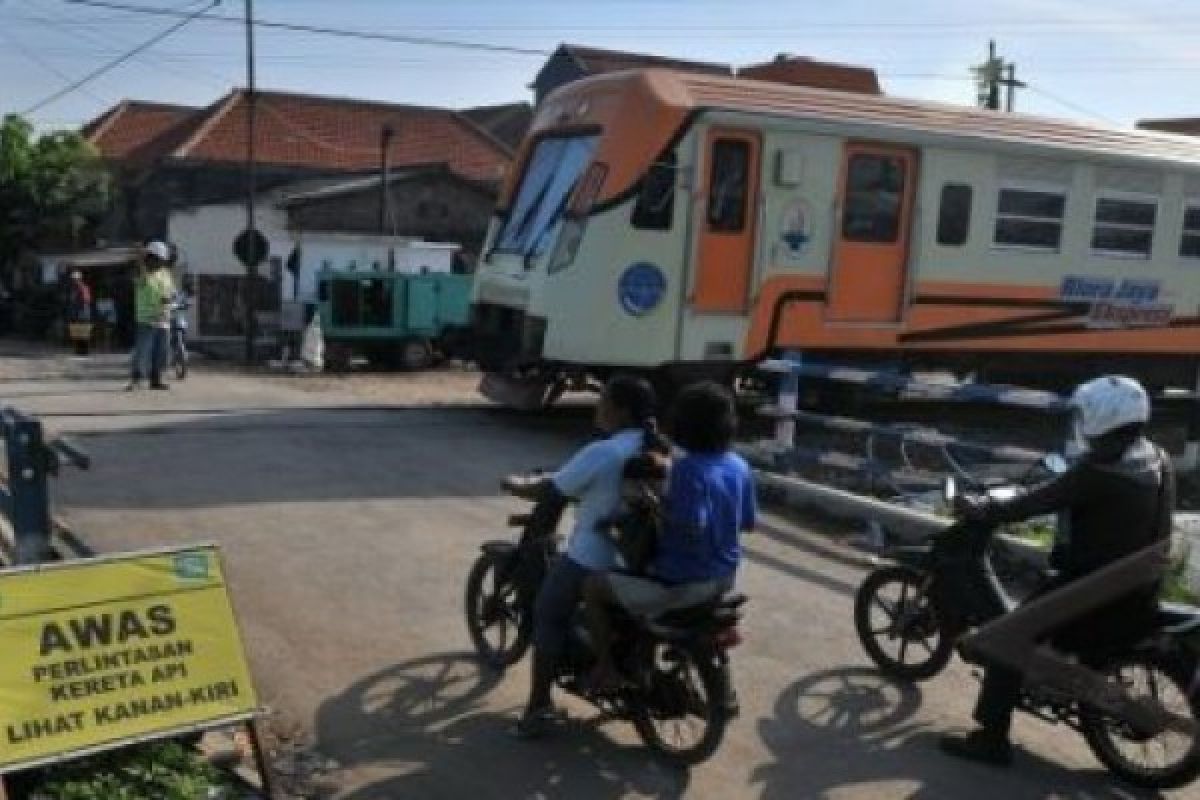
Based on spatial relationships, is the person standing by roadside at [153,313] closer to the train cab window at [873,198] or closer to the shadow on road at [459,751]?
the train cab window at [873,198]

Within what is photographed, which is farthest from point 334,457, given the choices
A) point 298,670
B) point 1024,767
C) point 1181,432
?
point 1181,432

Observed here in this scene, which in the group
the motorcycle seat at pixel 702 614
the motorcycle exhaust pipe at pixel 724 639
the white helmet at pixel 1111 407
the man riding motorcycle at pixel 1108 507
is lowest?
the motorcycle exhaust pipe at pixel 724 639

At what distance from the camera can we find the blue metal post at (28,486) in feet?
20.5

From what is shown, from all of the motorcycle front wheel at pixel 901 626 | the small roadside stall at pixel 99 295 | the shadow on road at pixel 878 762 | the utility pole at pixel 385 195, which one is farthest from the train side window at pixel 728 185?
the utility pole at pixel 385 195

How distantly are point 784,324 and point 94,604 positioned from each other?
9.27 meters

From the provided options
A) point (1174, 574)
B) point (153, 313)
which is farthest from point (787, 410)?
point (153, 313)

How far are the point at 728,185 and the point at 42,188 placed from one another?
1213 inches

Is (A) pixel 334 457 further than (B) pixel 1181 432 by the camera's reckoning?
No

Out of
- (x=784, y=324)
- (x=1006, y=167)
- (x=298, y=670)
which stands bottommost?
(x=298, y=670)

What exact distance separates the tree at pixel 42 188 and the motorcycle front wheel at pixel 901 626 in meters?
36.4

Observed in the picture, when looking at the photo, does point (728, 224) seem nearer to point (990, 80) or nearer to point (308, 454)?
point (308, 454)

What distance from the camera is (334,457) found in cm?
1185

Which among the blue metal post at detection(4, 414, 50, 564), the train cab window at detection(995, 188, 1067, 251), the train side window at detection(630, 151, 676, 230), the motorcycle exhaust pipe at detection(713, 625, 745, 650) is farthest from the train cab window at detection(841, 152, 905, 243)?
the motorcycle exhaust pipe at detection(713, 625, 745, 650)

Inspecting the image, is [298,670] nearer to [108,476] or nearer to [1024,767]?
[1024,767]
